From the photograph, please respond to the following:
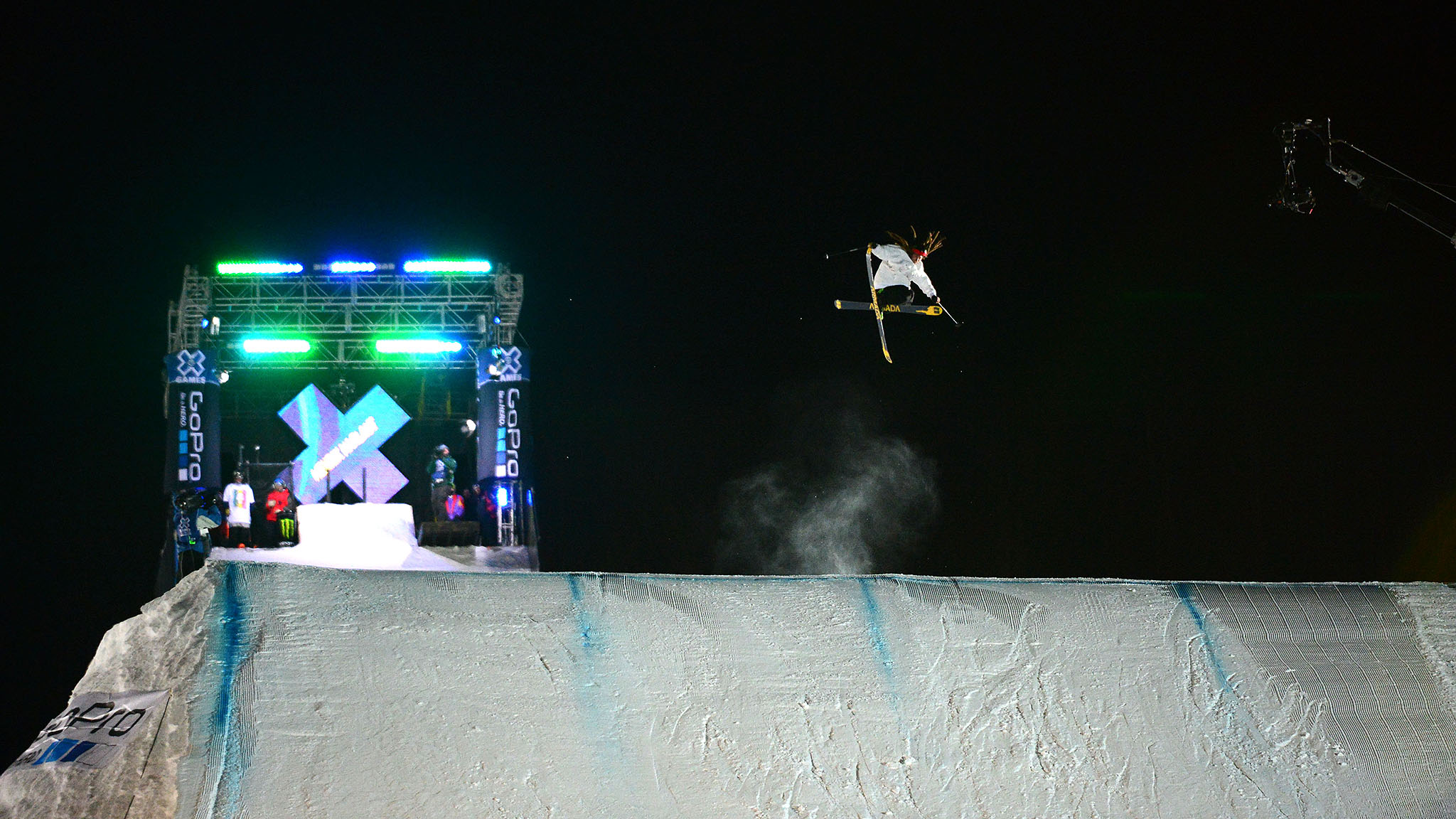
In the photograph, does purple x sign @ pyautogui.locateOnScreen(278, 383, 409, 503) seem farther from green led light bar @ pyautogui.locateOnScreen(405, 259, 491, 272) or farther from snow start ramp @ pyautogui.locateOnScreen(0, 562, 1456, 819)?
snow start ramp @ pyautogui.locateOnScreen(0, 562, 1456, 819)

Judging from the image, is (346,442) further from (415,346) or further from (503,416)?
(503,416)

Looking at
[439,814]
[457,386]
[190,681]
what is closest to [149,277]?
[457,386]

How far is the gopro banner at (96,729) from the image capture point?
2.65 meters

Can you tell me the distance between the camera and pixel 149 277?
34.9 feet

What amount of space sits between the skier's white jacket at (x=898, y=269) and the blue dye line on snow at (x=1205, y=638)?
4967mm

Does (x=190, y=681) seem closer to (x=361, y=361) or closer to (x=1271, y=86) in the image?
(x=361, y=361)

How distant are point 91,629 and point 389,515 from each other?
10.3ft

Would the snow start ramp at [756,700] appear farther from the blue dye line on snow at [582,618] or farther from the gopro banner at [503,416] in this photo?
the gopro banner at [503,416]

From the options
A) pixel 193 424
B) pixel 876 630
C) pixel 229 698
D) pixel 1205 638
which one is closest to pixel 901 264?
pixel 1205 638

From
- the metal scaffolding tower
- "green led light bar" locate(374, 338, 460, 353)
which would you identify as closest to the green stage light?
the metal scaffolding tower

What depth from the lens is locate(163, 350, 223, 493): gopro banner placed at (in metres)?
10.7

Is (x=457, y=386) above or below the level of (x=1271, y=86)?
below

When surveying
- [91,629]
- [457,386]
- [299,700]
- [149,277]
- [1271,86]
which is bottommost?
[91,629]

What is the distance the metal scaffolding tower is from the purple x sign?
509mm
